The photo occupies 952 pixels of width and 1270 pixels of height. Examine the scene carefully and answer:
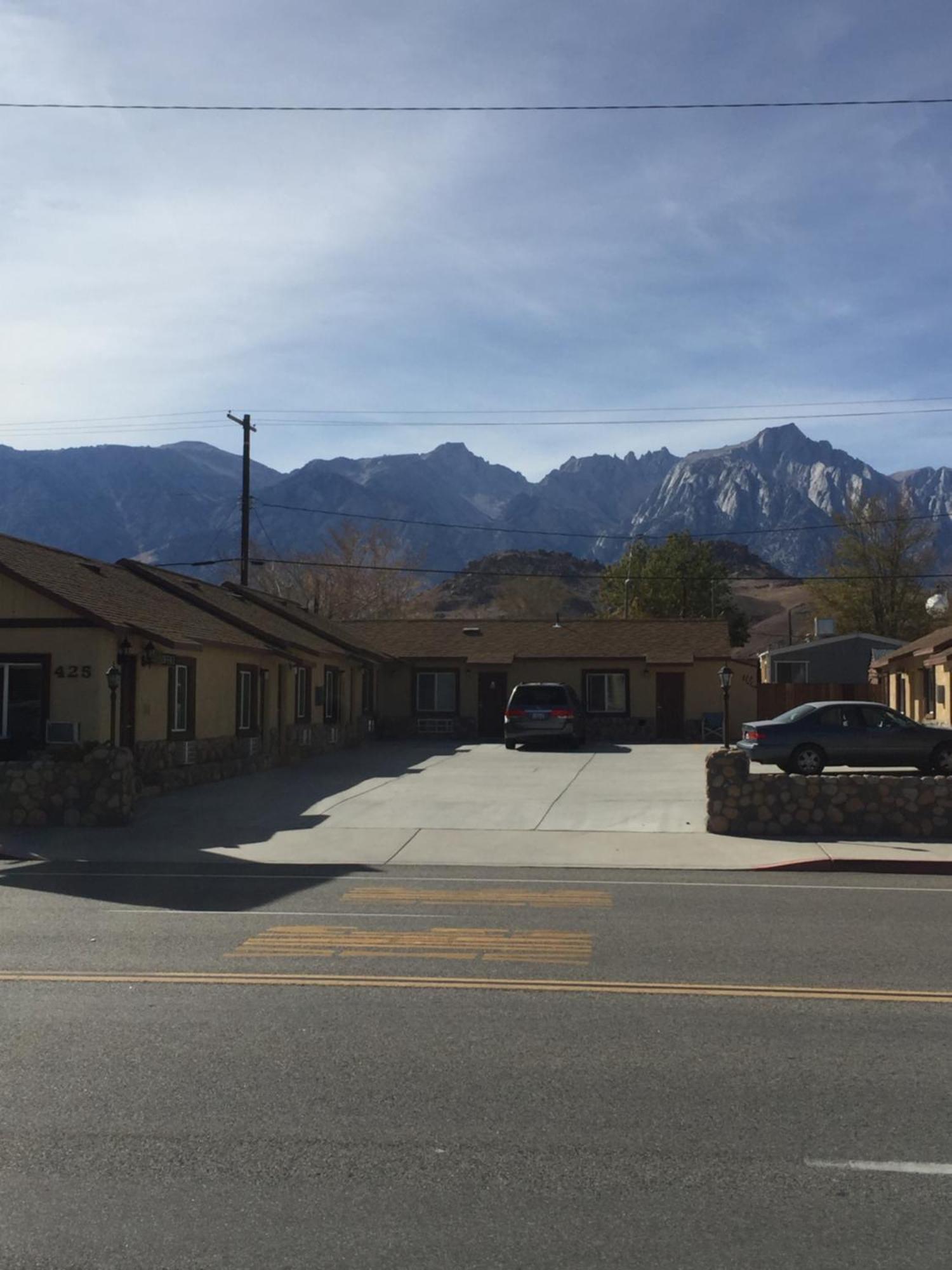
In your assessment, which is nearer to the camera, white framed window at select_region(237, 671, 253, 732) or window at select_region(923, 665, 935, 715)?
white framed window at select_region(237, 671, 253, 732)

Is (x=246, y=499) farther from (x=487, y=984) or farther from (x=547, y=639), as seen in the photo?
(x=487, y=984)

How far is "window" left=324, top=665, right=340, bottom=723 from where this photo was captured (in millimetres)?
36375

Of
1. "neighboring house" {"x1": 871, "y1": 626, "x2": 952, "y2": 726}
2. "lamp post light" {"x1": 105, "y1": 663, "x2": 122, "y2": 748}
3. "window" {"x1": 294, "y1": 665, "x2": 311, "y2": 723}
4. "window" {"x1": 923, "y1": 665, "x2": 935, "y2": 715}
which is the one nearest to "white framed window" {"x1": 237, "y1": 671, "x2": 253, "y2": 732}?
"window" {"x1": 294, "y1": 665, "x2": 311, "y2": 723}

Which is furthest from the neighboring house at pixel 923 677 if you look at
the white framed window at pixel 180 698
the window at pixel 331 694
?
the white framed window at pixel 180 698

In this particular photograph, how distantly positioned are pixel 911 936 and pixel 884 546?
2468 inches

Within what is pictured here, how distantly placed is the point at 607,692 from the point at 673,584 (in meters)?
32.5

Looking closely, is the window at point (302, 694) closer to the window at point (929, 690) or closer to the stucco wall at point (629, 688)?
the stucco wall at point (629, 688)

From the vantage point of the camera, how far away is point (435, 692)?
43.6m

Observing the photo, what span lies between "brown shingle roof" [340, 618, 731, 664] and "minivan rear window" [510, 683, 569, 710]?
268 inches

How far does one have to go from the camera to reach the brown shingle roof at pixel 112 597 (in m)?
21.5

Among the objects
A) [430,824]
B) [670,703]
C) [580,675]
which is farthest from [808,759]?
[580,675]

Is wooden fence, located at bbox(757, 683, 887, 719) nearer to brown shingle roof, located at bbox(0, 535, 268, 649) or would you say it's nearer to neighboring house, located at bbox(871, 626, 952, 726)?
neighboring house, located at bbox(871, 626, 952, 726)

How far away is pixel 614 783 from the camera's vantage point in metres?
24.9

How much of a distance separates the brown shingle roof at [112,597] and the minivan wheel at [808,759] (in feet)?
39.8
